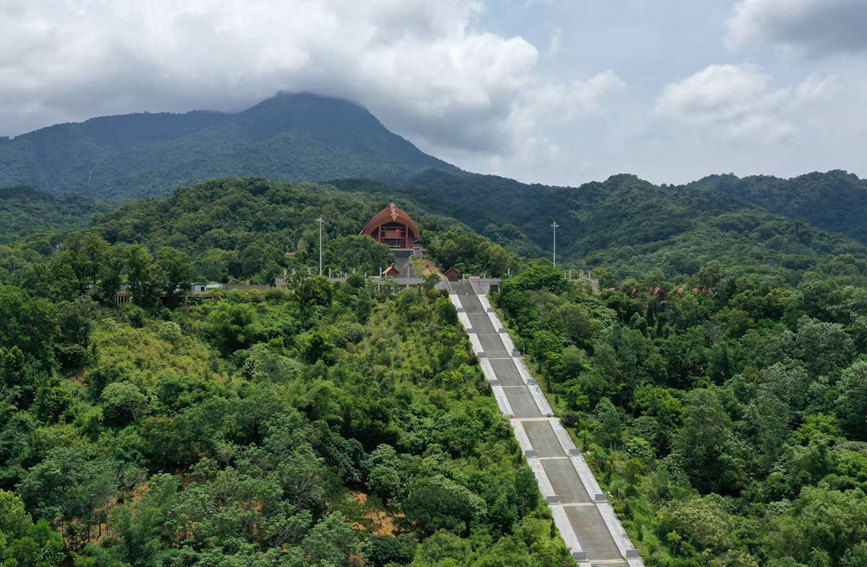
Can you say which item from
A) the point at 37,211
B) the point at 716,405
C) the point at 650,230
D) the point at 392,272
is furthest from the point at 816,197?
the point at 37,211

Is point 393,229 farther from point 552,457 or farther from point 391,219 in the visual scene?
point 552,457

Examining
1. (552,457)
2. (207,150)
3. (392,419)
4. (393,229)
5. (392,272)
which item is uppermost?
(207,150)

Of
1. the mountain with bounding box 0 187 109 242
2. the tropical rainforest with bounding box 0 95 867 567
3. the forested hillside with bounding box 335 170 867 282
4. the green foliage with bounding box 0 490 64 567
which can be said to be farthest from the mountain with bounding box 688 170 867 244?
the green foliage with bounding box 0 490 64 567

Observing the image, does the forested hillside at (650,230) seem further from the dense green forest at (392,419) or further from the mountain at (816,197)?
the dense green forest at (392,419)

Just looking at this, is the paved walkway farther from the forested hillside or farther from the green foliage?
the forested hillside

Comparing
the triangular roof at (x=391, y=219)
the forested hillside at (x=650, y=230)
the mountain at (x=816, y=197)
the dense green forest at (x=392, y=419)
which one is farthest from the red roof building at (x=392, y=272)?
the mountain at (x=816, y=197)

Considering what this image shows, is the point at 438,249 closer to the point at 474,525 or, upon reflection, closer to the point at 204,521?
the point at 474,525

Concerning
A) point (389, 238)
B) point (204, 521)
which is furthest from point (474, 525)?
point (389, 238)
